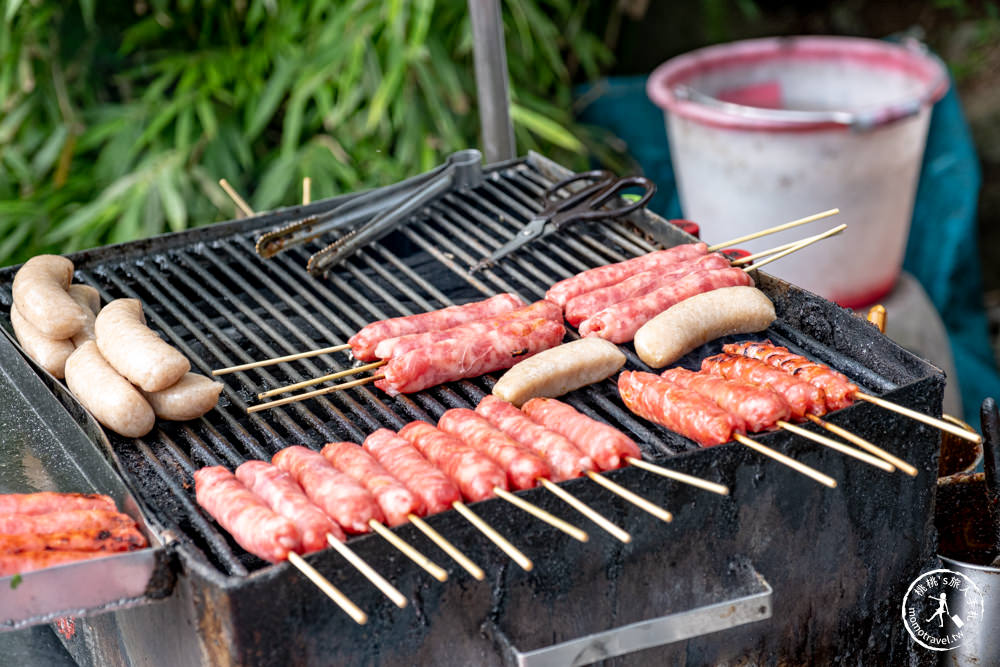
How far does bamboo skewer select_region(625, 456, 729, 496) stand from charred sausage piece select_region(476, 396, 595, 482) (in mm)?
134

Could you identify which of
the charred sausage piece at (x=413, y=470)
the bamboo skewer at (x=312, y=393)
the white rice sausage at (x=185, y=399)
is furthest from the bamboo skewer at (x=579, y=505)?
the white rice sausage at (x=185, y=399)

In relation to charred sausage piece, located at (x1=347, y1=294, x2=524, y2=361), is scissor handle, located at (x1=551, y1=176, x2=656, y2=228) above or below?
above

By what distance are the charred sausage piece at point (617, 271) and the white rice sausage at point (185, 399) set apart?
124 centimetres

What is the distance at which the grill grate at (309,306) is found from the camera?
295 cm

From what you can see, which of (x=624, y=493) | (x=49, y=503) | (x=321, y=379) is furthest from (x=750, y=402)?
(x=49, y=503)

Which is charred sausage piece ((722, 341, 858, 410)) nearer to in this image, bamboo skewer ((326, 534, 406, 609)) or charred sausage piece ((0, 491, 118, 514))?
bamboo skewer ((326, 534, 406, 609))

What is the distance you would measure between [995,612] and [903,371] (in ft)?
2.58

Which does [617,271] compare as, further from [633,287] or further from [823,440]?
[823,440]

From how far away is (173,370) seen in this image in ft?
9.81

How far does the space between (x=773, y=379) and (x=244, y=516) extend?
1.49m

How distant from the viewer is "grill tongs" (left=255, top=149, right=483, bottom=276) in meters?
4.02

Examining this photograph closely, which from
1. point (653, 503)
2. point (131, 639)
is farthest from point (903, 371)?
point (131, 639)

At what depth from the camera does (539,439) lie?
2.79 meters

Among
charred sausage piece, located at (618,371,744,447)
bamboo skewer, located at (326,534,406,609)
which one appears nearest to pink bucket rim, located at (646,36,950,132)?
charred sausage piece, located at (618,371,744,447)
